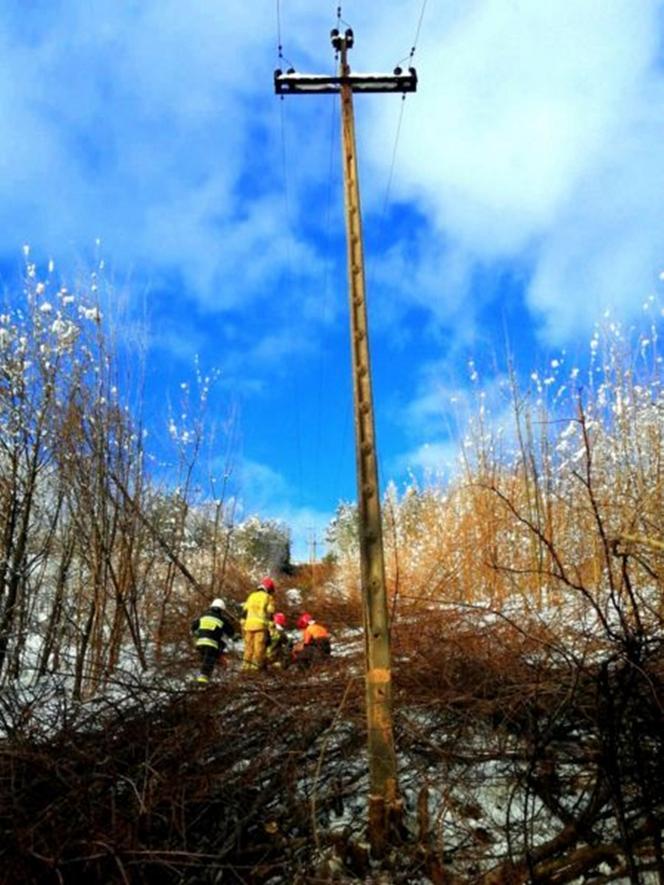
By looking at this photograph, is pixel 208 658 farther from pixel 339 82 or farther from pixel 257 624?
pixel 339 82

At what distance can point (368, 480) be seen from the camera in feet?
14.8

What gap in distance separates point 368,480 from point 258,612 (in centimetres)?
655

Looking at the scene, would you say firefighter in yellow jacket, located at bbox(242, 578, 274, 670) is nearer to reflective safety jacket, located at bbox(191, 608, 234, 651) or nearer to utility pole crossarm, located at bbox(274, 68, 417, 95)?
reflective safety jacket, located at bbox(191, 608, 234, 651)

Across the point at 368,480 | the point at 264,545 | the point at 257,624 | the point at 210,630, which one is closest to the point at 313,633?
the point at 257,624

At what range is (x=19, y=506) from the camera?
39.1ft

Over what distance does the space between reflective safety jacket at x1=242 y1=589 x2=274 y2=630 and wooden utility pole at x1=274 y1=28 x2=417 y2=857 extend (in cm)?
635

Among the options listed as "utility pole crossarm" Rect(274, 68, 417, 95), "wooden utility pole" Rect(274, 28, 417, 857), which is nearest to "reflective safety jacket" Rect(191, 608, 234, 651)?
"wooden utility pole" Rect(274, 28, 417, 857)

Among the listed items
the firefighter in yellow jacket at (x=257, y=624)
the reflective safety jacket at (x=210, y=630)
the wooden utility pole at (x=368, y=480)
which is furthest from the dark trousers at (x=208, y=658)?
the wooden utility pole at (x=368, y=480)

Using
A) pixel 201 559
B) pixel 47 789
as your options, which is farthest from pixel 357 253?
pixel 201 559

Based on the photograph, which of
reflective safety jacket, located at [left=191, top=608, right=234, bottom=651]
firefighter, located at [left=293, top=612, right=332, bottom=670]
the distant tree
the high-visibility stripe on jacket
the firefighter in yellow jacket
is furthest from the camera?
the distant tree

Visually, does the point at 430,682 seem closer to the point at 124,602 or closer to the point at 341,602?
the point at 124,602

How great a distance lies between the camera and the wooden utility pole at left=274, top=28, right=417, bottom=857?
3.90 m

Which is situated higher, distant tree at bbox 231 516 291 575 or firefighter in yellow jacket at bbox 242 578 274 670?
distant tree at bbox 231 516 291 575

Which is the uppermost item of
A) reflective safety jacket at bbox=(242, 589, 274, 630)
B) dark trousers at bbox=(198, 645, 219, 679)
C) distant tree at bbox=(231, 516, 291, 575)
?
distant tree at bbox=(231, 516, 291, 575)
